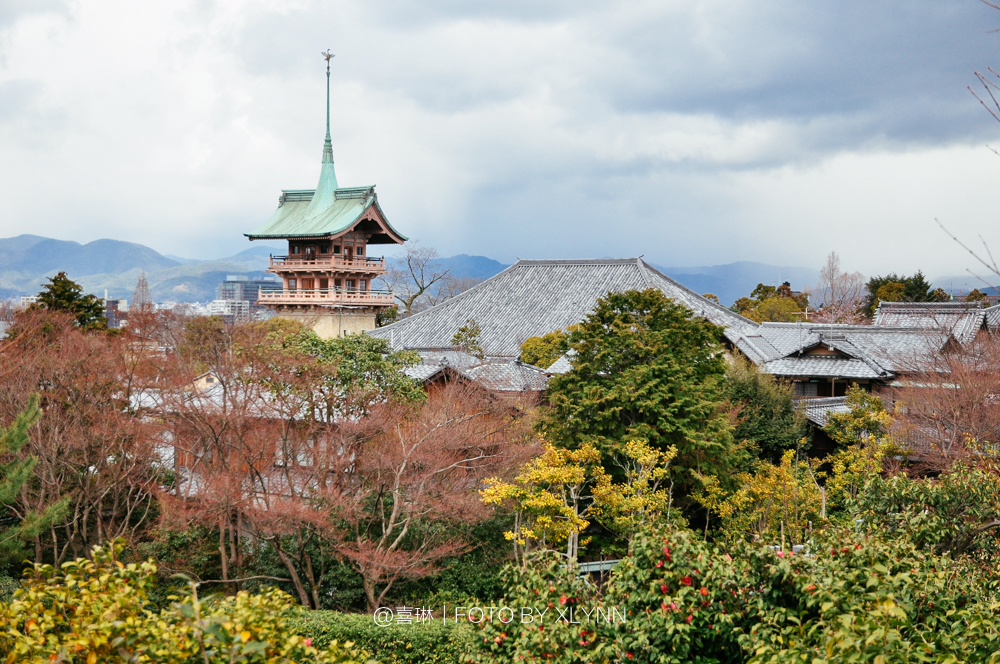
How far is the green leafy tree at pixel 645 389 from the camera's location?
13.0 metres

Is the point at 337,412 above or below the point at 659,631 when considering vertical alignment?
above

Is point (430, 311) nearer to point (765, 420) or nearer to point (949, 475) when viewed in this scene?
point (765, 420)

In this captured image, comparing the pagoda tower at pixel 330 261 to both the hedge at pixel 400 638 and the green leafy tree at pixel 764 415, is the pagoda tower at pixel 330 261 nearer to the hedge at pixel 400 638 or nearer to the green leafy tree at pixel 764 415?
the green leafy tree at pixel 764 415

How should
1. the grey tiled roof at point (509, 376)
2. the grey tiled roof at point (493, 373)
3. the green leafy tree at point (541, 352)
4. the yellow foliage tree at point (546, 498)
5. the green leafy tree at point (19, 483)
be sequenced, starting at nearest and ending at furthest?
1. the green leafy tree at point (19, 483)
2. the yellow foliage tree at point (546, 498)
3. the grey tiled roof at point (493, 373)
4. the grey tiled roof at point (509, 376)
5. the green leafy tree at point (541, 352)

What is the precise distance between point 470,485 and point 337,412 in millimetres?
2564

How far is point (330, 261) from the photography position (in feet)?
110

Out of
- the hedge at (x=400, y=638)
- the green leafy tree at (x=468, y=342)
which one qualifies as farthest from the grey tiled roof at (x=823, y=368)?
the hedge at (x=400, y=638)

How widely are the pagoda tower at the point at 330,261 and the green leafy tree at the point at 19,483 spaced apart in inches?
843

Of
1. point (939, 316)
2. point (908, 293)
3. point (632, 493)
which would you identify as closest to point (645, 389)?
point (632, 493)

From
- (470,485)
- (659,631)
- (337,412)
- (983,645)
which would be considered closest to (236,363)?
(337,412)

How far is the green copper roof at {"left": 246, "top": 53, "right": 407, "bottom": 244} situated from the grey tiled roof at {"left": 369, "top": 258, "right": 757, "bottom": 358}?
6873 millimetres

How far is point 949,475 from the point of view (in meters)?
7.36

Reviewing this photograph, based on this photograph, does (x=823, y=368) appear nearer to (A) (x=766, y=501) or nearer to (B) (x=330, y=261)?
(A) (x=766, y=501)

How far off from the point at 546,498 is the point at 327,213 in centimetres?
2680
